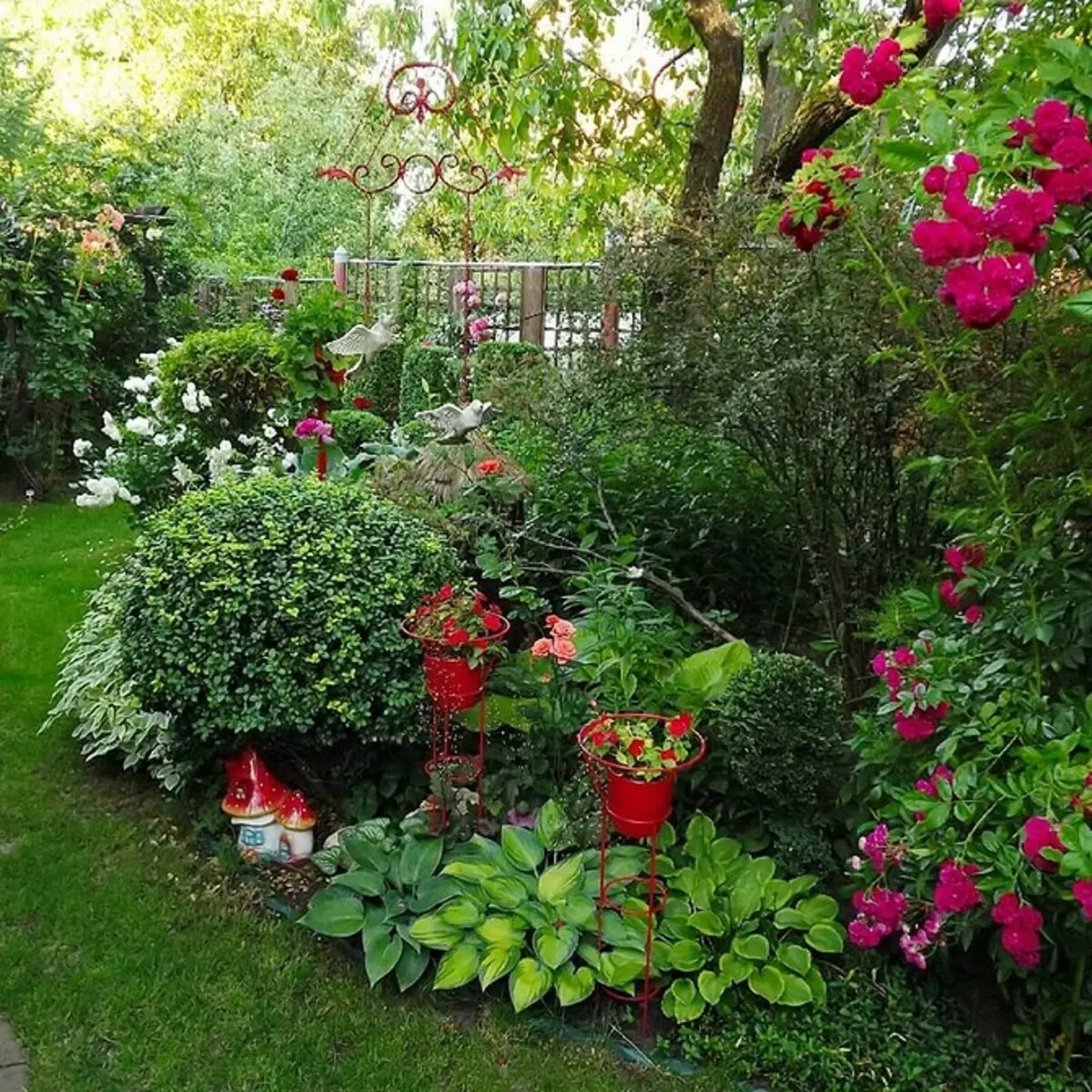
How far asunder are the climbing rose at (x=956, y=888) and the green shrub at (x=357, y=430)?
4.24 m

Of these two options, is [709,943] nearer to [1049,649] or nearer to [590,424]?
[1049,649]

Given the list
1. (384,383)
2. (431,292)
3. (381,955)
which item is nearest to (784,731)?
(381,955)

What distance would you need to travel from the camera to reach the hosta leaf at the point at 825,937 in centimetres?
241

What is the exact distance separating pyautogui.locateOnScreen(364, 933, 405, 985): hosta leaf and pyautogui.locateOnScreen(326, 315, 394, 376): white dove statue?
244 cm

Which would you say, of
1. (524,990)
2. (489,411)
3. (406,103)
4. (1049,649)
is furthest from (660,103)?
(524,990)

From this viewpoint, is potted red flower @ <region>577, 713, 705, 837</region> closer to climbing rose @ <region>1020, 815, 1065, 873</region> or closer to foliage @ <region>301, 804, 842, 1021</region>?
foliage @ <region>301, 804, 842, 1021</region>

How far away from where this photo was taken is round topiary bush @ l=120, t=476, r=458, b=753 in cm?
282

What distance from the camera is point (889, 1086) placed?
215 cm

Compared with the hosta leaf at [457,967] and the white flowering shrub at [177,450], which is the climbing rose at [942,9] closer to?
the hosta leaf at [457,967]

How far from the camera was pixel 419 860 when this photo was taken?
8.72 feet

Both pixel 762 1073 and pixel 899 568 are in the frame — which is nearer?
pixel 762 1073

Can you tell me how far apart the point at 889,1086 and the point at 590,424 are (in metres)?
2.13

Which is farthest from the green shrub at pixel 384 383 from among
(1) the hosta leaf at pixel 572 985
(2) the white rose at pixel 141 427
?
(1) the hosta leaf at pixel 572 985

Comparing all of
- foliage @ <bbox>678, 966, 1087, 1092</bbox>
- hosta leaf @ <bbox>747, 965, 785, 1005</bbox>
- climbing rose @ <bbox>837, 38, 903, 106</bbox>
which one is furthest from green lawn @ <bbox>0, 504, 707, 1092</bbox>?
climbing rose @ <bbox>837, 38, 903, 106</bbox>
